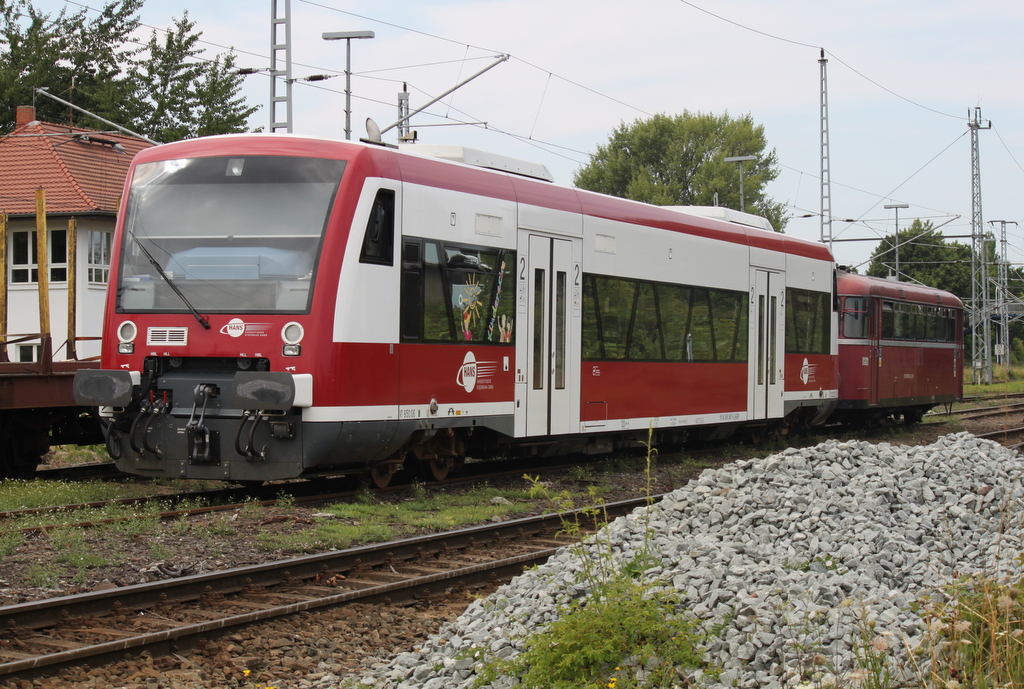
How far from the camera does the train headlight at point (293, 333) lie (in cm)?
954

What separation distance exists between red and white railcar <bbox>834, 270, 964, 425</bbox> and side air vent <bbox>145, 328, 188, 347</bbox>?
14.9 meters

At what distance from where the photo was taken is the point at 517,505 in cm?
1080

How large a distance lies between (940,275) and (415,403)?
3068 inches

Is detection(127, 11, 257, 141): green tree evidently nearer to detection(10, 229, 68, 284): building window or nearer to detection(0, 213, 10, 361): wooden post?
detection(10, 229, 68, 284): building window

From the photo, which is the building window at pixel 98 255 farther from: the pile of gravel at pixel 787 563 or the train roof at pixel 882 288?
the pile of gravel at pixel 787 563

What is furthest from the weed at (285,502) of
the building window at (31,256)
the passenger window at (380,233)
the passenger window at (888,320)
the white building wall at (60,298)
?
the building window at (31,256)

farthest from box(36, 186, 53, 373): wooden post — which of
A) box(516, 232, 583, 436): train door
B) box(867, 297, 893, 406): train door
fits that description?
box(867, 297, 893, 406): train door

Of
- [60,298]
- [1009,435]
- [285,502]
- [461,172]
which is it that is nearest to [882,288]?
[1009,435]

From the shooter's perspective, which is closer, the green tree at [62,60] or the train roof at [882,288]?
the train roof at [882,288]

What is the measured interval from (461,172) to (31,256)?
20.0 metres

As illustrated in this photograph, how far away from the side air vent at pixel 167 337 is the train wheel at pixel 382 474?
229 cm

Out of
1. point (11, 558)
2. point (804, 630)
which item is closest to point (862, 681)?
point (804, 630)

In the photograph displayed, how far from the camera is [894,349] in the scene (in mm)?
22625

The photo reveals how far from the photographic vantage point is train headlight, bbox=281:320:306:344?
31.3 feet
